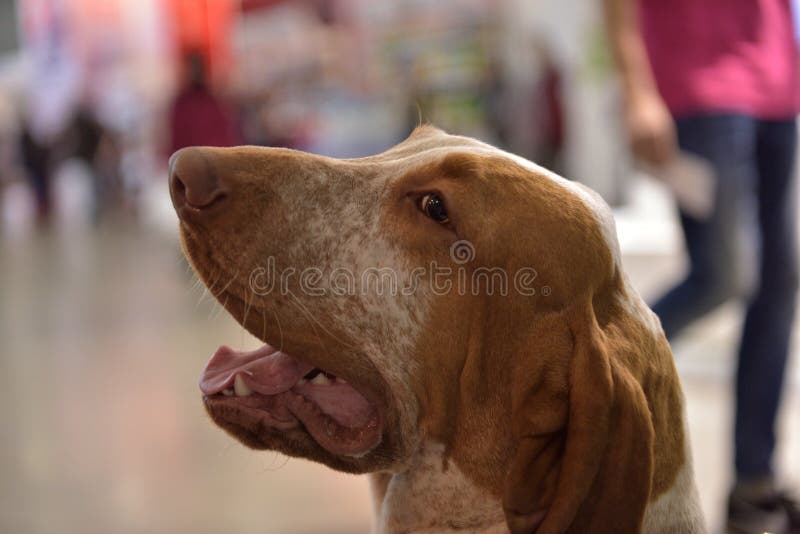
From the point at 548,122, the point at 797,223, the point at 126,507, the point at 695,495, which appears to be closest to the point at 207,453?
the point at 126,507

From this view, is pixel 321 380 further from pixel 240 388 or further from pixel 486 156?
pixel 486 156

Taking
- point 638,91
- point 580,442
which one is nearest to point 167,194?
point 638,91

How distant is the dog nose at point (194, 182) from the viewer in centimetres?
122

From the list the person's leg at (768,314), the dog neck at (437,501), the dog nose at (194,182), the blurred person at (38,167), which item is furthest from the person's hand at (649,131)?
the blurred person at (38,167)

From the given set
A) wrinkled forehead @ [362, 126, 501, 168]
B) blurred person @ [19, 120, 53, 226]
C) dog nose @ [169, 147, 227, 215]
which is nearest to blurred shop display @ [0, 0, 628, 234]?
blurred person @ [19, 120, 53, 226]

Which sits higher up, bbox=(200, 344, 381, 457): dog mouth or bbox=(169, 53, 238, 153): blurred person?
bbox=(200, 344, 381, 457): dog mouth

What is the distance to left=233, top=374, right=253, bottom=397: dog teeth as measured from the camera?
1.31 meters

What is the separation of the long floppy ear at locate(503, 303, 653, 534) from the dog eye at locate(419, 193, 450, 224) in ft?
0.73

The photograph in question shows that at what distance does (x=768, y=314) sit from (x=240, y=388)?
166 cm

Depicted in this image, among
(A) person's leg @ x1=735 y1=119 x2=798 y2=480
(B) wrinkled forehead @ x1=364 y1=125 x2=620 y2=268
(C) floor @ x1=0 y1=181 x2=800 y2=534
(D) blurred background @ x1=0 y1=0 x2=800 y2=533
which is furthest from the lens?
(D) blurred background @ x1=0 y1=0 x2=800 y2=533

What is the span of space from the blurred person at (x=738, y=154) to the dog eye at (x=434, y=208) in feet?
3.40

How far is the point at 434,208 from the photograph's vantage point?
4.30 ft

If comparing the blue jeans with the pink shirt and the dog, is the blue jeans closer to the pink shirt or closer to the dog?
the pink shirt

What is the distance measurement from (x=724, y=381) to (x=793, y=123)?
1.93m
